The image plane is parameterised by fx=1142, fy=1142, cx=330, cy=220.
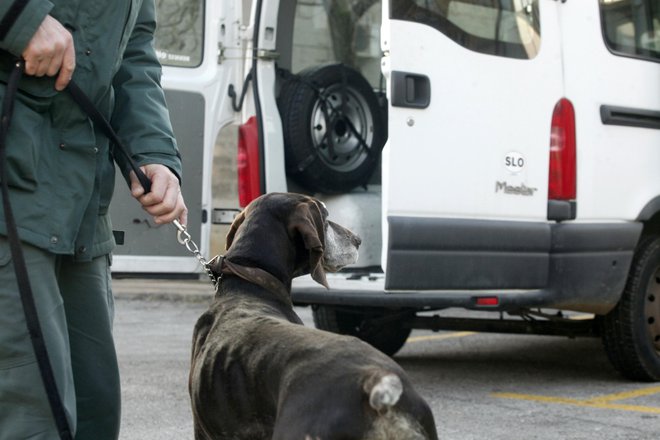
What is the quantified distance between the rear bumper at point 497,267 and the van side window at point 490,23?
93 centimetres

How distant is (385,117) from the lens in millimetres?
7344

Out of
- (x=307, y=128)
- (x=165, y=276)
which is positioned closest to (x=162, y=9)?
(x=307, y=128)

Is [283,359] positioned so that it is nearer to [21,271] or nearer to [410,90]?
[21,271]

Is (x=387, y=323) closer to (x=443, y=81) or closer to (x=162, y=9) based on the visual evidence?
(x=443, y=81)

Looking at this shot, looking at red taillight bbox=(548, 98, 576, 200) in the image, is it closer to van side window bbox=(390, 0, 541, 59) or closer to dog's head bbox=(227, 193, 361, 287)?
van side window bbox=(390, 0, 541, 59)

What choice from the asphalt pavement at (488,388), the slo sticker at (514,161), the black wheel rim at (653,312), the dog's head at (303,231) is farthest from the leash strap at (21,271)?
the black wheel rim at (653,312)

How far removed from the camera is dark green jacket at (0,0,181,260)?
2.61 metres

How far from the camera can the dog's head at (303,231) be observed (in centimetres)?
386

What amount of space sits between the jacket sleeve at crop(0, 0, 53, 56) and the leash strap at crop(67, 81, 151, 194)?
0.62 feet

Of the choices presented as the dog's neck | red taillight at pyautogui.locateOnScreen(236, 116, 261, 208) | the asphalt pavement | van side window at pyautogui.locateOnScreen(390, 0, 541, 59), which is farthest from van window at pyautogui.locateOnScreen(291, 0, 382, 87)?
the dog's neck

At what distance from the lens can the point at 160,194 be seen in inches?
115

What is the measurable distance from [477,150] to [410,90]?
50 centimetres

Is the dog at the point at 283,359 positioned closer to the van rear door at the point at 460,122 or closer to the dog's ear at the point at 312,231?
the dog's ear at the point at 312,231

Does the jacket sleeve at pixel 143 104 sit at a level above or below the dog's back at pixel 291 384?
above
